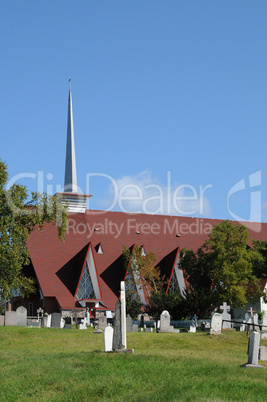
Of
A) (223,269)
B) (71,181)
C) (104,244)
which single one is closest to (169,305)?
(223,269)

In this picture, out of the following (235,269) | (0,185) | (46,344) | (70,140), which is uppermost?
(70,140)

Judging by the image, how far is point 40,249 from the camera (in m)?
51.4

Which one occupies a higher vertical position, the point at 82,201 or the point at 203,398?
the point at 82,201

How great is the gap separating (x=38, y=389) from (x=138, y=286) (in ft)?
115

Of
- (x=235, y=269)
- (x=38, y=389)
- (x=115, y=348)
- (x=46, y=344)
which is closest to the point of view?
(x=38, y=389)

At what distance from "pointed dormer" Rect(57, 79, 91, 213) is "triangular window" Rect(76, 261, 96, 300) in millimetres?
10323

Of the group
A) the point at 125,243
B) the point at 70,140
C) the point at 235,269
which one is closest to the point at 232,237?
the point at 235,269

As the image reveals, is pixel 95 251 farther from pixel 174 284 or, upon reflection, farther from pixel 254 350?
pixel 254 350

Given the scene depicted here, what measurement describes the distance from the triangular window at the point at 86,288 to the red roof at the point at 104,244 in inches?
18.8

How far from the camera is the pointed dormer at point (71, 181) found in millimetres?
59625

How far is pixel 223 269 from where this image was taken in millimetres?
43312

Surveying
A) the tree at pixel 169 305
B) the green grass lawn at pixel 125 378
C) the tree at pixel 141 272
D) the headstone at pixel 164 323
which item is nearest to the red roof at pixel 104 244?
the tree at pixel 141 272

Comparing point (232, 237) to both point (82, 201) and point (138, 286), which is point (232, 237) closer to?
point (138, 286)

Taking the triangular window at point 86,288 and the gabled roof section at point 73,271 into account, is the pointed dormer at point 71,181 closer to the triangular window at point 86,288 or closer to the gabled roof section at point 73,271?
the gabled roof section at point 73,271
